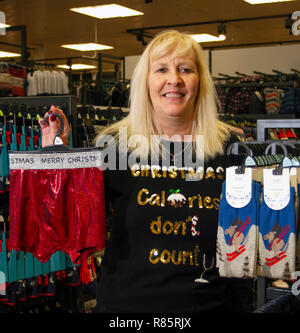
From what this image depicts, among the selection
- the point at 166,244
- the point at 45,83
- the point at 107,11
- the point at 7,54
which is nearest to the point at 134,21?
the point at 107,11

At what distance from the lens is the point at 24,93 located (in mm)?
6117

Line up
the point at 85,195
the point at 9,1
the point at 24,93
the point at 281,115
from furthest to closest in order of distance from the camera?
the point at 9,1 < the point at 281,115 < the point at 24,93 < the point at 85,195

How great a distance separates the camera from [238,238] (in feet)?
5.88

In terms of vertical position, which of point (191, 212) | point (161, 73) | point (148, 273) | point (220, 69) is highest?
point (220, 69)

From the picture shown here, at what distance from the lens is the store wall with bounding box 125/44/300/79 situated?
9.45m

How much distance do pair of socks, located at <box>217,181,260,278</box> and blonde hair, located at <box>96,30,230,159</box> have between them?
233mm

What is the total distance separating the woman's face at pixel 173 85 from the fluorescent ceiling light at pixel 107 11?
707cm

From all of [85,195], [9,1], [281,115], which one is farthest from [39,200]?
[9,1]

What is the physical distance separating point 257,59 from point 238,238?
823cm

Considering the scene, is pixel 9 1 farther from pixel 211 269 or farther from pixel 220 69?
pixel 211 269

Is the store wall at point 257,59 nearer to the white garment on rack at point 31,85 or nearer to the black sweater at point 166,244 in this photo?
the white garment on rack at point 31,85

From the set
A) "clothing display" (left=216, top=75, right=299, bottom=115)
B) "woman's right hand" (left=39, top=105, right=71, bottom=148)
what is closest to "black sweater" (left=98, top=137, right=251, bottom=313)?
"woman's right hand" (left=39, top=105, right=71, bottom=148)

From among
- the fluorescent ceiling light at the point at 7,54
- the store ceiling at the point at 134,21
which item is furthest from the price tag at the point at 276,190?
the fluorescent ceiling light at the point at 7,54

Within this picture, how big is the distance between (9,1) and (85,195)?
7708mm
